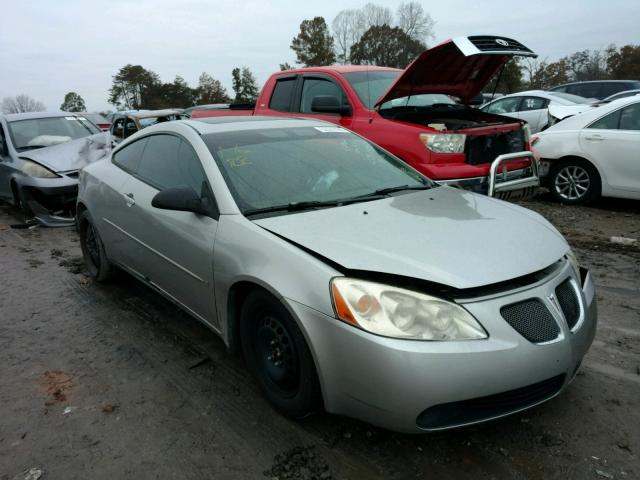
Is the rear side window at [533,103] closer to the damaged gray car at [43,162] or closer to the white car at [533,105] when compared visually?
the white car at [533,105]

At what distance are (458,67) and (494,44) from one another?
698 mm

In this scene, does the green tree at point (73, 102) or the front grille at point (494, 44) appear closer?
the front grille at point (494, 44)

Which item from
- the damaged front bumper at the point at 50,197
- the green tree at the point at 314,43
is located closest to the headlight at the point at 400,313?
the damaged front bumper at the point at 50,197

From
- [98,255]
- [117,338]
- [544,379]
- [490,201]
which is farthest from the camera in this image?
[98,255]

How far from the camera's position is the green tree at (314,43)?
229 ft

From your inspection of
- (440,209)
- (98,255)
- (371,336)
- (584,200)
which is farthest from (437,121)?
(371,336)

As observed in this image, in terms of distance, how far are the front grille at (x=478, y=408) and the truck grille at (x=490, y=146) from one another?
365cm

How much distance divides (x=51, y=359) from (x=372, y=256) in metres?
2.35

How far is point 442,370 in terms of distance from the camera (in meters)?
2.01

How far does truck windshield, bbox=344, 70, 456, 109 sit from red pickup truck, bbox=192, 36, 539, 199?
1 centimetres

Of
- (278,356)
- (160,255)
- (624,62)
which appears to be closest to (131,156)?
(160,255)

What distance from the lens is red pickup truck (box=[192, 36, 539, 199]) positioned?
530cm

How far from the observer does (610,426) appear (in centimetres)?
248

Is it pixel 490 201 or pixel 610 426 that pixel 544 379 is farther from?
pixel 490 201
